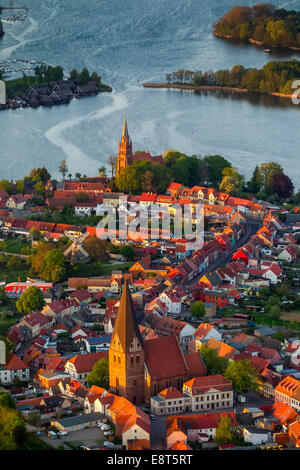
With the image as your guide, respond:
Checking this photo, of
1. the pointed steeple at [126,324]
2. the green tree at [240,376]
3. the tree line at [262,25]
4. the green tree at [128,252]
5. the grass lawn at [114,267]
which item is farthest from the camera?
the tree line at [262,25]

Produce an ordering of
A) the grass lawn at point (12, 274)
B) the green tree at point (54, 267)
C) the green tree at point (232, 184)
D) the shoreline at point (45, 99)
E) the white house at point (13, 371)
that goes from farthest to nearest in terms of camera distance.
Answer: the shoreline at point (45, 99) → the green tree at point (232, 184) → the grass lawn at point (12, 274) → the green tree at point (54, 267) → the white house at point (13, 371)

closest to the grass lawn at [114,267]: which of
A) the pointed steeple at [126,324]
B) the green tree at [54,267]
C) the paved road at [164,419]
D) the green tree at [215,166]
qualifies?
the green tree at [54,267]

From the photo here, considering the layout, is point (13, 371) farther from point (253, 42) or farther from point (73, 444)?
point (253, 42)

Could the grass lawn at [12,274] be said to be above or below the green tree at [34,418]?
above

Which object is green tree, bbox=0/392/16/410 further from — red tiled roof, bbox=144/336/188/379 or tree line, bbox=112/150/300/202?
tree line, bbox=112/150/300/202

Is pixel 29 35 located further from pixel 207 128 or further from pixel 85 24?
pixel 207 128

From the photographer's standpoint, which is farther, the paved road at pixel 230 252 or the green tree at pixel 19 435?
the paved road at pixel 230 252

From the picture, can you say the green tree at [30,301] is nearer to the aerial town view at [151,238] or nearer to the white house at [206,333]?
the aerial town view at [151,238]
